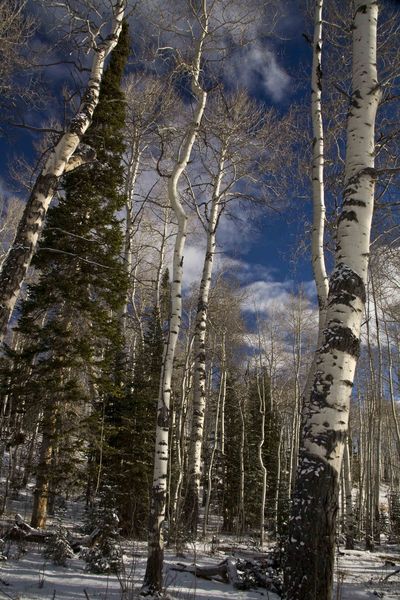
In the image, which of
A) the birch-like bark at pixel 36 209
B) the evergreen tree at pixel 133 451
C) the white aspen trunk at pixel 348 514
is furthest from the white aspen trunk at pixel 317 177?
the white aspen trunk at pixel 348 514

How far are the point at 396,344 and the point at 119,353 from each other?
589 inches

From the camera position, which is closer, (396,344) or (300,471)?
(300,471)

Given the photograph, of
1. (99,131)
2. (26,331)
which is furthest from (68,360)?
(99,131)

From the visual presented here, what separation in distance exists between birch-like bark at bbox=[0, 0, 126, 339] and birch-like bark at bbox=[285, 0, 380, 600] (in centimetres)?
376

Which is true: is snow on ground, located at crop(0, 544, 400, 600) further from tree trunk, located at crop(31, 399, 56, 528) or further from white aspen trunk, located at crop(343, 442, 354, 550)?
white aspen trunk, located at crop(343, 442, 354, 550)

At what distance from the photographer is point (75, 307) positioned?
33.6 ft

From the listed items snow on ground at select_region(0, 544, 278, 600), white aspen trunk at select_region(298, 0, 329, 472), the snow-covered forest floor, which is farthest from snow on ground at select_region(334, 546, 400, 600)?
white aspen trunk at select_region(298, 0, 329, 472)

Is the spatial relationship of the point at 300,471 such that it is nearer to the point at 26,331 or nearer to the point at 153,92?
the point at 26,331

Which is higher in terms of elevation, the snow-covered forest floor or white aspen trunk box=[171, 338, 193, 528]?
white aspen trunk box=[171, 338, 193, 528]


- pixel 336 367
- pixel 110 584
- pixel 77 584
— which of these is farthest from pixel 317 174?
pixel 77 584

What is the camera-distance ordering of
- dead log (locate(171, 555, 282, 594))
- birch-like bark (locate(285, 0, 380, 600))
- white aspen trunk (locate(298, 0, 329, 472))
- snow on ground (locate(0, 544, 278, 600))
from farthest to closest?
white aspen trunk (locate(298, 0, 329, 472))
dead log (locate(171, 555, 282, 594))
snow on ground (locate(0, 544, 278, 600))
birch-like bark (locate(285, 0, 380, 600))

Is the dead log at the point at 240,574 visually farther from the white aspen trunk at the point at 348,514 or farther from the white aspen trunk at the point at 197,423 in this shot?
the white aspen trunk at the point at 348,514

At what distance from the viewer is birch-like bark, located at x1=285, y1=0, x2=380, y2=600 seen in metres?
3.07

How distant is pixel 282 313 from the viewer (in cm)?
2084
